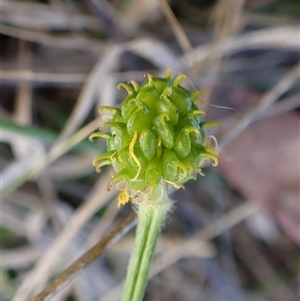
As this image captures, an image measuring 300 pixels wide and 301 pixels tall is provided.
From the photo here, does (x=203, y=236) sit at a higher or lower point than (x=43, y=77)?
lower

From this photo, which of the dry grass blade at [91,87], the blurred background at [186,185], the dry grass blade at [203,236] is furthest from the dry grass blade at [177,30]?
the dry grass blade at [203,236]

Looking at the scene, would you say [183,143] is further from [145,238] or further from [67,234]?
[67,234]

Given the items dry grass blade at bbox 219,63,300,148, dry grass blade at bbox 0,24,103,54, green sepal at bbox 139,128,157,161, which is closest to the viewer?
green sepal at bbox 139,128,157,161

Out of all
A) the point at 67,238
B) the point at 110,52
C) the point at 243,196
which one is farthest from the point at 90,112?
the point at 243,196

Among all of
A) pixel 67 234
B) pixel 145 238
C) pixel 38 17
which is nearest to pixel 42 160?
pixel 67 234

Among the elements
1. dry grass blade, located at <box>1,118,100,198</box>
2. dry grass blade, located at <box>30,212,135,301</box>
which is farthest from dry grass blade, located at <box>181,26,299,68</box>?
dry grass blade, located at <box>30,212,135,301</box>

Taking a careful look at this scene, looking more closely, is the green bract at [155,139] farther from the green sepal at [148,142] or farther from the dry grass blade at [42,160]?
the dry grass blade at [42,160]

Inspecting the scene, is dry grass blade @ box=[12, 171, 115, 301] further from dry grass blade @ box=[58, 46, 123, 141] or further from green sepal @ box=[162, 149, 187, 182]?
green sepal @ box=[162, 149, 187, 182]
